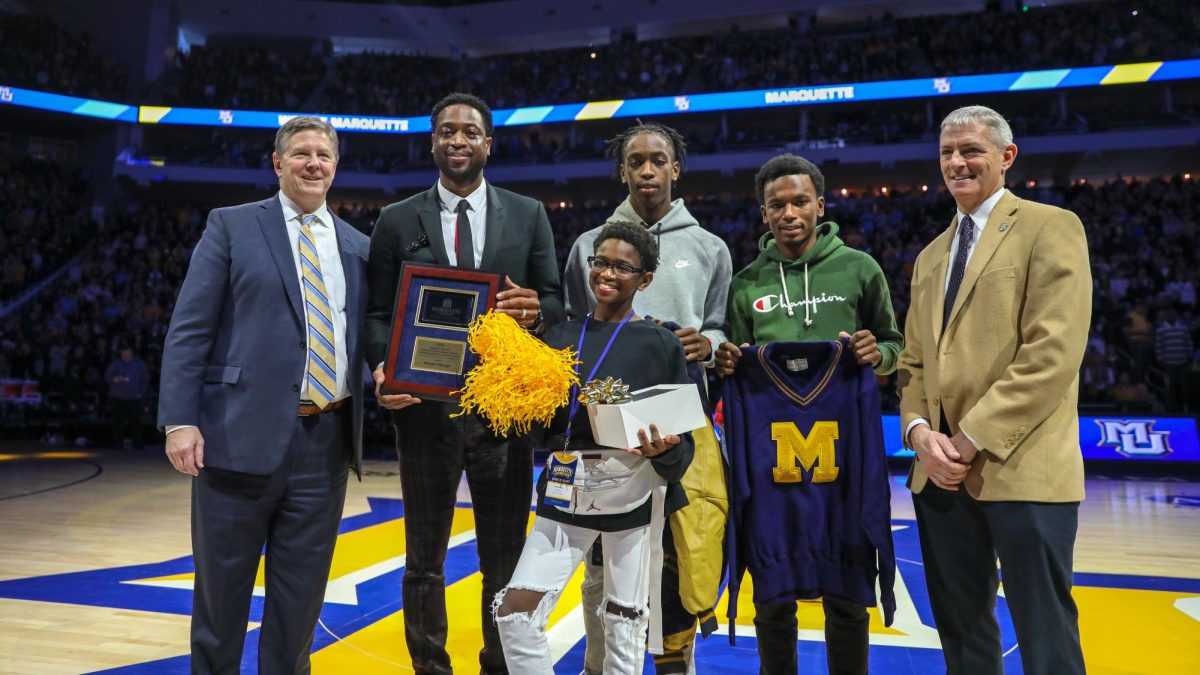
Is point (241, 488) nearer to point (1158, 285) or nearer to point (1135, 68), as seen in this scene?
point (1158, 285)

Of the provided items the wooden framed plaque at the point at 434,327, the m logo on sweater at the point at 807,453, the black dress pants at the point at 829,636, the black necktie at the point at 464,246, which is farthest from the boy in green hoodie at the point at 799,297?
the black necktie at the point at 464,246

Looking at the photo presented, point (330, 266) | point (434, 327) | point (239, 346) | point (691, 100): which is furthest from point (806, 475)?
point (691, 100)

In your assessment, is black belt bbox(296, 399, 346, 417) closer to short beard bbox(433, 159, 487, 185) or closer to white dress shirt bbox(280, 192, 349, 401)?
white dress shirt bbox(280, 192, 349, 401)

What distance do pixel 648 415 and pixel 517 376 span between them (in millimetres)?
415

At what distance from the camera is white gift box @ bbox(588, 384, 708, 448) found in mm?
2340

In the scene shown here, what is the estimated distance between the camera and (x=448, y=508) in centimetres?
306

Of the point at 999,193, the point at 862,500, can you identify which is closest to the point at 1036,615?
the point at 862,500

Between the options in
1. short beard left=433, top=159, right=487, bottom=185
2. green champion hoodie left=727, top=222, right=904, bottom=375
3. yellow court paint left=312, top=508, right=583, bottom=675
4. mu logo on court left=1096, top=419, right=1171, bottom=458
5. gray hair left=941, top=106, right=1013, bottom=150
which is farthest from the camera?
mu logo on court left=1096, top=419, right=1171, bottom=458

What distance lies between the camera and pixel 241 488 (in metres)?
2.56

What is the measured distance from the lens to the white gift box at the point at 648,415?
7.68 ft

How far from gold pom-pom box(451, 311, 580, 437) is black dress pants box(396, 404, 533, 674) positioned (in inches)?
18.1

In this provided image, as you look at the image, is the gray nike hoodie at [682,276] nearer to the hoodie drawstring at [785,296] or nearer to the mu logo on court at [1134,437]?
the hoodie drawstring at [785,296]

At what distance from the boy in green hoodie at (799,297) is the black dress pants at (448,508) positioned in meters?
0.90

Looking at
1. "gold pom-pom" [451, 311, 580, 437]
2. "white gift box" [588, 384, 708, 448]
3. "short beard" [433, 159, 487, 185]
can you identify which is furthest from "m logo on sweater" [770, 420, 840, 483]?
"short beard" [433, 159, 487, 185]
